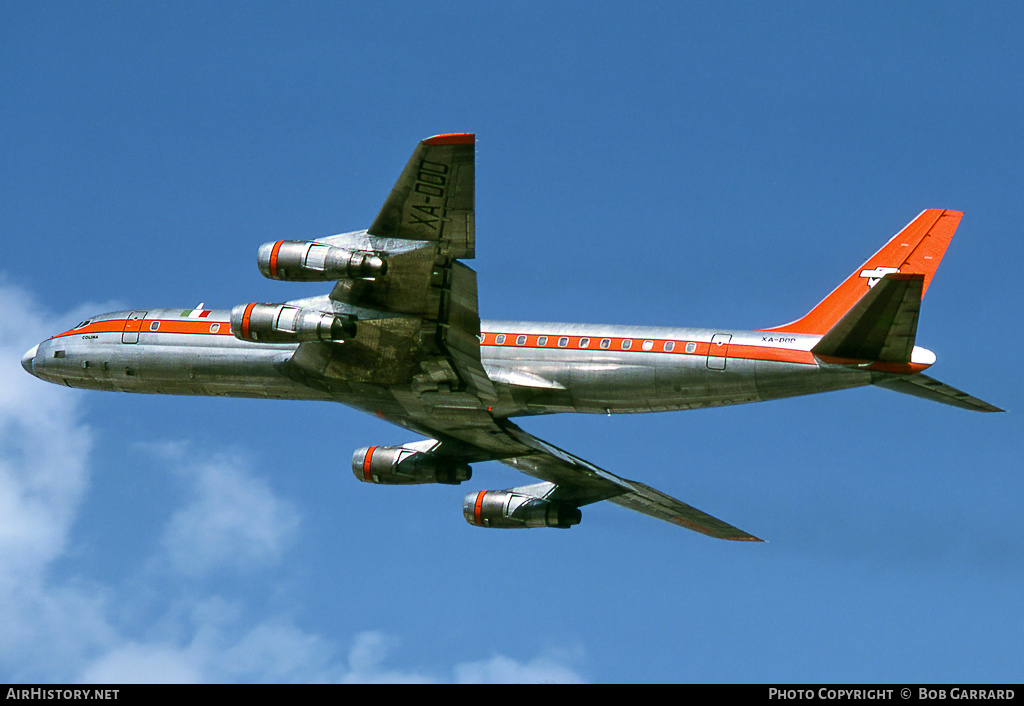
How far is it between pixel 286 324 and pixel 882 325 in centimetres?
1650

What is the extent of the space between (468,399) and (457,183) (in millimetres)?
9079

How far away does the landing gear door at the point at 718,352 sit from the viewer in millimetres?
38094

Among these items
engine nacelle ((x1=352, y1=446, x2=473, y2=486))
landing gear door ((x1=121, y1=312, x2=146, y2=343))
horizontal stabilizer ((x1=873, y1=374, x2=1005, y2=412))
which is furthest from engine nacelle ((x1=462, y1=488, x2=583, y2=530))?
horizontal stabilizer ((x1=873, y1=374, x2=1005, y2=412))

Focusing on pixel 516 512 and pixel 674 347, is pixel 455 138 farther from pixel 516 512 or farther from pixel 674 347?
pixel 516 512

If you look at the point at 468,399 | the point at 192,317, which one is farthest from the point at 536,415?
the point at 192,317

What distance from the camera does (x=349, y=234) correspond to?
36.5m

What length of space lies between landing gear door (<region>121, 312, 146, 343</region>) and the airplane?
53 millimetres

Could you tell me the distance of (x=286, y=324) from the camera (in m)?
38.0

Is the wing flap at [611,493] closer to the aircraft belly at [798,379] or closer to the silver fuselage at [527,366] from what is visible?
the silver fuselage at [527,366]

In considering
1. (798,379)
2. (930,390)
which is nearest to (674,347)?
(798,379)

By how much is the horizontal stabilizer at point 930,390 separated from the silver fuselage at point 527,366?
1.34ft

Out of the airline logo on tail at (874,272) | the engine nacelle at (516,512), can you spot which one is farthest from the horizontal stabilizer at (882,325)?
the engine nacelle at (516,512)
